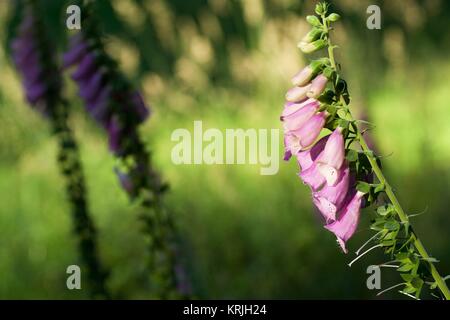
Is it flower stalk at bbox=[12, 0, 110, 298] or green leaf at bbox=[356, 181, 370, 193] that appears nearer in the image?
green leaf at bbox=[356, 181, 370, 193]

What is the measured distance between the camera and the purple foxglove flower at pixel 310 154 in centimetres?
160

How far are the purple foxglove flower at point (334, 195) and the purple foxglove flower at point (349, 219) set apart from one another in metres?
0.02

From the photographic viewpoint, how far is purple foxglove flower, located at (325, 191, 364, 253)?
1562 mm

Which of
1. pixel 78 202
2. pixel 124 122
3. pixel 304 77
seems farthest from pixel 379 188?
pixel 78 202

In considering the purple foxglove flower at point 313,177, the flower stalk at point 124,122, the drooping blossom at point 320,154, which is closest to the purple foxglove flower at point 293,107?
the drooping blossom at point 320,154

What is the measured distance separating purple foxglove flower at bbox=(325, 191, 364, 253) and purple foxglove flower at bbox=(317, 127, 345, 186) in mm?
72

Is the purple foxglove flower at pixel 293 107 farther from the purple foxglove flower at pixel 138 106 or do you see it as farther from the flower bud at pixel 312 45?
the purple foxglove flower at pixel 138 106

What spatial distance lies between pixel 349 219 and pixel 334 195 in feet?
0.20

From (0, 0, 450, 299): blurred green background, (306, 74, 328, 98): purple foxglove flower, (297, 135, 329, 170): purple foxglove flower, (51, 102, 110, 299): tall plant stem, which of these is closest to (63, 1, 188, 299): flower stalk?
(51, 102, 110, 299): tall plant stem

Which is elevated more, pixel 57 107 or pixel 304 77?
pixel 57 107

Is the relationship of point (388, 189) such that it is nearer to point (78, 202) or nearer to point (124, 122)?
point (124, 122)

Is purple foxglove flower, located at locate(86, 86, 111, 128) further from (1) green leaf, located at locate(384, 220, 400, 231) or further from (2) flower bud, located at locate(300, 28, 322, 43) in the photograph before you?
(1) green leaf, located at locate(384, 220, 400, 231)

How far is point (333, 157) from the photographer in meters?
1.49
